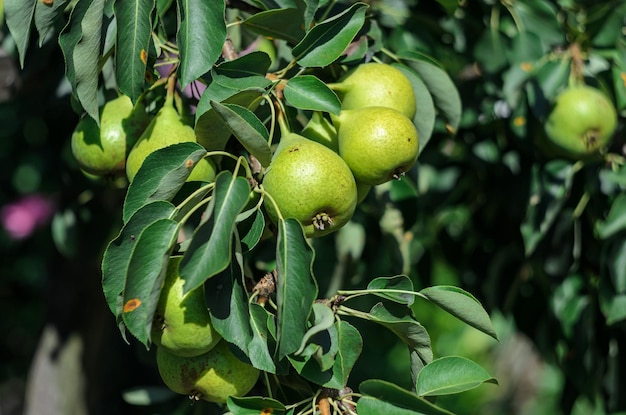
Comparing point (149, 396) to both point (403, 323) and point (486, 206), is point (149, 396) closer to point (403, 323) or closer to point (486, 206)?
point (403, 323)

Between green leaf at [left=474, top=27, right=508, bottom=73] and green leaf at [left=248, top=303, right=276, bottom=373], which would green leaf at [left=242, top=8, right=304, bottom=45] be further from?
green leaf at [left=474, top=27, right=508, bottom=73]

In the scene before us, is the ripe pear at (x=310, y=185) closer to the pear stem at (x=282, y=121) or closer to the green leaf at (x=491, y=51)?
the pear stem at (x=282, y=121)

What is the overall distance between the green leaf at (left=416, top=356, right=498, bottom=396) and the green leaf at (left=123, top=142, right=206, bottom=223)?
315 millimetres

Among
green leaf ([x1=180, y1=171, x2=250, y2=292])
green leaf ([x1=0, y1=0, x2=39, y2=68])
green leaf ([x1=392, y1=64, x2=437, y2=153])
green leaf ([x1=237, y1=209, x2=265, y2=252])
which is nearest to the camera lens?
green leaf ([x1=180, y1=171, x2=250, y2=292])

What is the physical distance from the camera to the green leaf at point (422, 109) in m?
1.04

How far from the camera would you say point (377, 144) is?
86 centimetres

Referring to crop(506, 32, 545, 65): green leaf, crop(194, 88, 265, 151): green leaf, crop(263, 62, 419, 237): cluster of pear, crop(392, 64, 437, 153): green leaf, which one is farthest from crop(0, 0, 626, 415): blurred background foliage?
crop(194, 88, 265, 151): green leaf

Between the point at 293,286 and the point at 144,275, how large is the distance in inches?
5.4

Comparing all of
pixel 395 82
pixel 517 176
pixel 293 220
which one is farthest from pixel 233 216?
pixel 517 176

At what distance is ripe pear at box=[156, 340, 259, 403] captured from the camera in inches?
33.9

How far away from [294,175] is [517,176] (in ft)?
2.77

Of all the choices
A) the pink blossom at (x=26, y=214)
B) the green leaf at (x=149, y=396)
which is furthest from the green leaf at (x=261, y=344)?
the pink blossom at (x=26, y=214)

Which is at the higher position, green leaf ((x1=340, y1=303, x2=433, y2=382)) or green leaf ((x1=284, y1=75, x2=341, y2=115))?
green leaf ((x1=284, y1=75, x2=341, y2=115))

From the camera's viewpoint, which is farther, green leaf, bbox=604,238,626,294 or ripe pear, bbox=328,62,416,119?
green leaf, bbox=604,238,626,294
